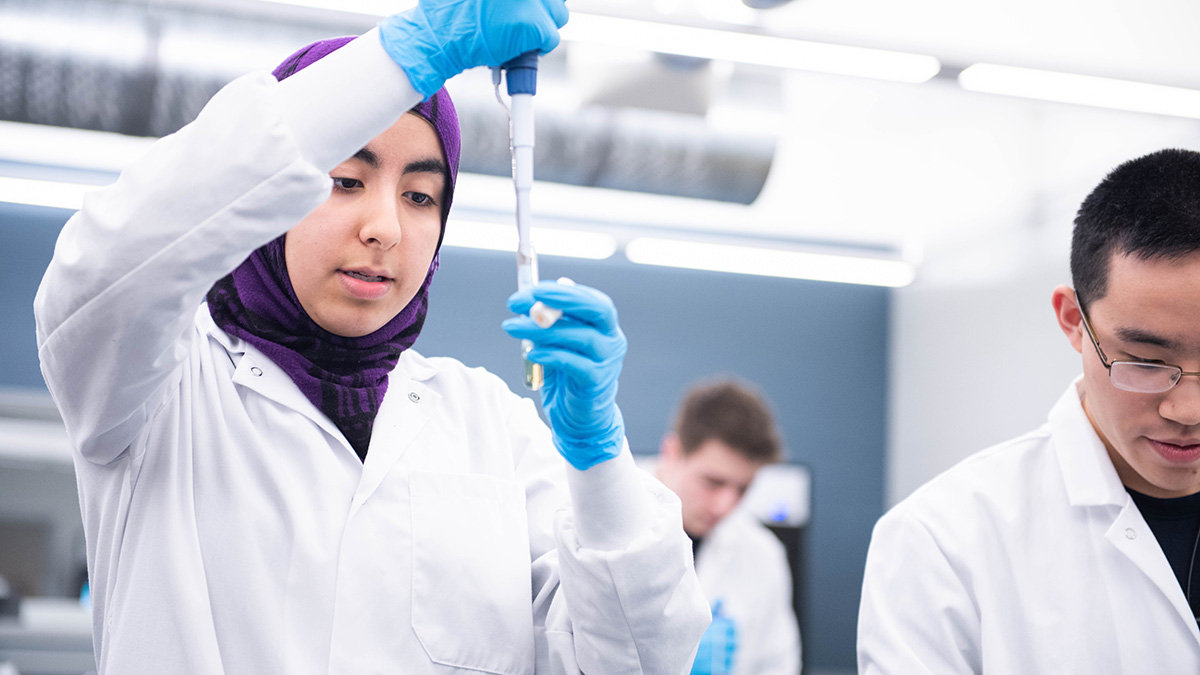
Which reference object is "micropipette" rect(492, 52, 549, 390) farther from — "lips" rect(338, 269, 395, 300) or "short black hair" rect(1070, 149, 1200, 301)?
"short black hair" rect(1070, 149, 1200, 301)

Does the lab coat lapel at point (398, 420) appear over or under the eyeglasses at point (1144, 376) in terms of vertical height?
under

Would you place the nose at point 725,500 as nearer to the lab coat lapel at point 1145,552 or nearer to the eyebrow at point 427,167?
the lab coat lapel at point 1145,552

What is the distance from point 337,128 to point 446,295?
4357mm

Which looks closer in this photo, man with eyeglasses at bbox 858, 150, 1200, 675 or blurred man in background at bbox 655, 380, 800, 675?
man with eyeglasses at bbox 858, 150, 1200, 675

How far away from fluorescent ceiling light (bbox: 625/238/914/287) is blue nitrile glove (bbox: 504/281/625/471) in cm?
330

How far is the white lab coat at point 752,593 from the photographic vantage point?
3.54 metres

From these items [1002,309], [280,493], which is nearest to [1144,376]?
[280,493]

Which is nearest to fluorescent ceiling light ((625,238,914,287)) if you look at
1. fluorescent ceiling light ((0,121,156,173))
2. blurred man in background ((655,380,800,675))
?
blurred man in background ((655,380,800,675))

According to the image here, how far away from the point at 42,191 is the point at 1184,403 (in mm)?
3536

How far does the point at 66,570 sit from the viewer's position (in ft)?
13.1

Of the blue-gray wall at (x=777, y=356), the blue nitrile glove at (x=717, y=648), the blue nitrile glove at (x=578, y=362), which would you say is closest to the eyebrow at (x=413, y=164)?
the blue nitrile glove at (x=578, y=362)

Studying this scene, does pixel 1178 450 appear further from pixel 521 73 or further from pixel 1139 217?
pixel 521 73

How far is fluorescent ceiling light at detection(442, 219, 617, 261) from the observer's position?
392 centimetres

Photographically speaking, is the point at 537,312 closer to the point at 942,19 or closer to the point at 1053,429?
the point at 1053,429
